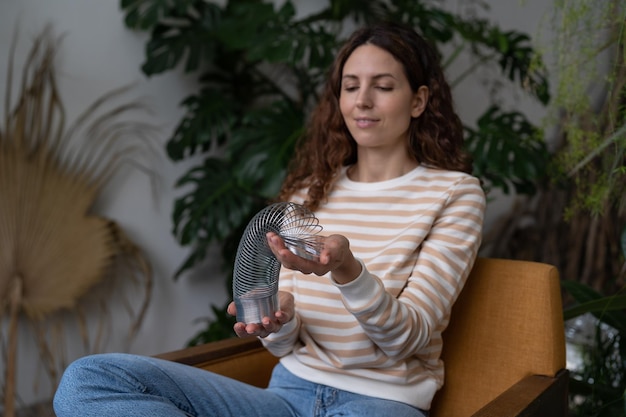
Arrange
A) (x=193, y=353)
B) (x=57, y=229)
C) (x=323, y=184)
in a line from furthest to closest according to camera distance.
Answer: (x=57, y=229) → (x=323, y=184) → (x=193, y=353)

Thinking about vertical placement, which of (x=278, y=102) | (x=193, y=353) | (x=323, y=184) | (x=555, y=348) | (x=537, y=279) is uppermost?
(x=278, y=102)

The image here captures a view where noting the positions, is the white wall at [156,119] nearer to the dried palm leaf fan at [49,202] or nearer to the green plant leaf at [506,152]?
the dried palm leaf fan at [49,202]

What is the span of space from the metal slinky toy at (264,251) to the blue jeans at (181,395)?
0.58 feet

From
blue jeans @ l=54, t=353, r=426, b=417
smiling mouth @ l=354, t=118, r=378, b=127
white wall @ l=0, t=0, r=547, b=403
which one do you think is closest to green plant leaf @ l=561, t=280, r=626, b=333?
blue jeans @ l=54, t=353, r=426, b=417

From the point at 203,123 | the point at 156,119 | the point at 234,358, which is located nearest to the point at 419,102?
the point at 234,358

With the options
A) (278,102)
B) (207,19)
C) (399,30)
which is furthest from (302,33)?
(399,30)

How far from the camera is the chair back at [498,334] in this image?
4.09 feet

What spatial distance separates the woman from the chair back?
2.6 inches

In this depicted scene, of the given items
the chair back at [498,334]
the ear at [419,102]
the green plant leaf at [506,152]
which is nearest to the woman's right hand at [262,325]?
the chair back at [498,334]

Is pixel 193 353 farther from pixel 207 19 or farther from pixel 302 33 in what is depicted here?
pixel 207 19

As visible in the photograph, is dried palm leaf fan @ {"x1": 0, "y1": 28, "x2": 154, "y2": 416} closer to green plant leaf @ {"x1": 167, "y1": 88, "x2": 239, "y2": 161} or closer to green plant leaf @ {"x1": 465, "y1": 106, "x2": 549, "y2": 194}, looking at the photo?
green plant leaf @ {"x1": 167, "y1": 88, "x2": 239, "y2": 161}

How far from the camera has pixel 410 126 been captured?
1438 millimetres

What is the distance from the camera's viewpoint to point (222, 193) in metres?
2.51

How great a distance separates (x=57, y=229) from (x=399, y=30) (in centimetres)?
142
